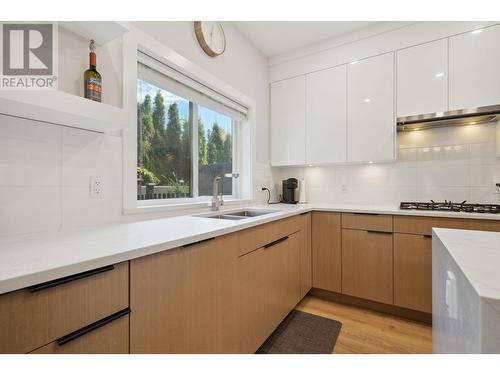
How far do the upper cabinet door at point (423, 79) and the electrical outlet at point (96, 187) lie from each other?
246cm

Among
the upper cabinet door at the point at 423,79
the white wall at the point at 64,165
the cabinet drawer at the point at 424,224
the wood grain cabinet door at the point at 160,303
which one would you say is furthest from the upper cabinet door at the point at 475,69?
the wood grain cabinet door at the point at 160,303

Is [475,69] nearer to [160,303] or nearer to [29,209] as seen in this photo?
[160,303]

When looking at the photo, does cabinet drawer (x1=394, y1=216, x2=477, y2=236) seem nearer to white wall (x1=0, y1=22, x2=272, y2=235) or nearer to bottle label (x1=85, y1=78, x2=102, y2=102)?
white wall (x1=0, y1=22, x2=272, y2=235)

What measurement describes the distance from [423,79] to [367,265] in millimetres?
1729

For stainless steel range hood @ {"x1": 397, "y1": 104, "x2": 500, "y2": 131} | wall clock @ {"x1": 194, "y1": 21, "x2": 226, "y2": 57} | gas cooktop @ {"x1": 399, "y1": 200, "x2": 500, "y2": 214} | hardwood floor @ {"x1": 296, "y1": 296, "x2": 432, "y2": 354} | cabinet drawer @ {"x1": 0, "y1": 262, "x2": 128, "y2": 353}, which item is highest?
wall clock @ {"x1": 194, "y1": 21, "x2": 226, "y2": 57}

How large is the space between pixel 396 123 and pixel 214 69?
174 cm

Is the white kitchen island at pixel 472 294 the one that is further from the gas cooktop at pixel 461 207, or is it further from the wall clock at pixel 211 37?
the wall clock at pixel 211 37

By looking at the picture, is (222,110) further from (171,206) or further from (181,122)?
(171,206)

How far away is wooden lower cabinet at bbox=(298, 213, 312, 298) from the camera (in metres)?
2.09

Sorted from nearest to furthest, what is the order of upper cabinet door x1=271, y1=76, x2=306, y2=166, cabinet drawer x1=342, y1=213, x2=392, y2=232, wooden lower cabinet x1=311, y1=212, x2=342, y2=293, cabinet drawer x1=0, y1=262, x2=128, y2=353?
1. cabinet drawer x1=0, y1=262, x2=128, y2=353
2. cabinet drawer x1=342, y1=213, x2=392, y2=232
3. wooden lower cabinet x1=311, y1=212, x2=342, y2=293
4. upper cabinet door x1=271, y1=76, x2=306, y2=166

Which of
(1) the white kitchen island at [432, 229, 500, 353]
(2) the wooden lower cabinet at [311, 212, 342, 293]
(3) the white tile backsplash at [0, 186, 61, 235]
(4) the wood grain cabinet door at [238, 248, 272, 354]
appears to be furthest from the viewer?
(2) the wooden lower cabinet at [311, 212, 342, 293]

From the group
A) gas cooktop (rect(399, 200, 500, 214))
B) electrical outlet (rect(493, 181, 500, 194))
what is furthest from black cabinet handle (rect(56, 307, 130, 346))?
electrical outlet (rect(493, 181, 500, 194))

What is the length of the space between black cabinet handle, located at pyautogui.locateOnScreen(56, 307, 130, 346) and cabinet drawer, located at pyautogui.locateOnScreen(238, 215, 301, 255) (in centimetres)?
66
